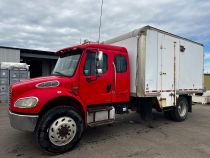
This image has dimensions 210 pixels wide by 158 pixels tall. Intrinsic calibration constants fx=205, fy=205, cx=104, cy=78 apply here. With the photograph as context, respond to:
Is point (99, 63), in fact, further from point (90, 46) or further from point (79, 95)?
point (79, 95)

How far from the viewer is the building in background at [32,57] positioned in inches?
742

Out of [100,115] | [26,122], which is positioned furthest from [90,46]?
[26,122]

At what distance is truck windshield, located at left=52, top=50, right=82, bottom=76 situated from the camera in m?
5.43

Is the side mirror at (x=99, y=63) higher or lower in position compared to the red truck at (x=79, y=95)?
higher

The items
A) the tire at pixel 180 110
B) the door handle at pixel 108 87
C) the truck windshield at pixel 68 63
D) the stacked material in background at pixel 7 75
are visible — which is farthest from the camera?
the stacked material in background at pixel 7 75

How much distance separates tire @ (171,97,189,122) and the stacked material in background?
A: 39.1 feet

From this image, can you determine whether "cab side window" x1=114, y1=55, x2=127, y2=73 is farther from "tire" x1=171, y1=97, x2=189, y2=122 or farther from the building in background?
the building in background

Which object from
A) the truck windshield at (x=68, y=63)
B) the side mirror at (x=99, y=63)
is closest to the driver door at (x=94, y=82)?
the side mirror at (x=99, y=63)

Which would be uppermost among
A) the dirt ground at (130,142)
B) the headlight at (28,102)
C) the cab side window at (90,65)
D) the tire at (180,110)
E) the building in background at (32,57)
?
the building in background at (32,57)

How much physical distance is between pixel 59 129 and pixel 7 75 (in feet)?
39.7

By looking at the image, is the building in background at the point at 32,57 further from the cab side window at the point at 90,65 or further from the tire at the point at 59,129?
the tire at the point at 59,129

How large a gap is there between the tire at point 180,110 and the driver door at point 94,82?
3.56m

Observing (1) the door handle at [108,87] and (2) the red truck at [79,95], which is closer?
(2) the red truck at [79,95]

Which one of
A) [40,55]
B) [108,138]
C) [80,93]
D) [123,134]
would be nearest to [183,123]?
[123,134]
